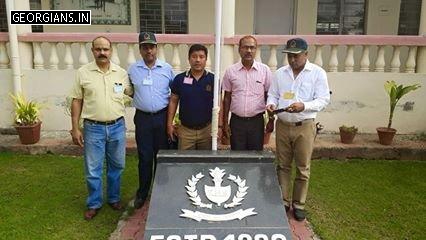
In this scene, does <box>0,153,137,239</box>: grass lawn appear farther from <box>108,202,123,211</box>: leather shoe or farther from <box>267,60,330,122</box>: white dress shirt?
<box>267,60,330,122</box>: white dress shirt

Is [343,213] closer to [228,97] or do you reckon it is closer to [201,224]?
[228,97]

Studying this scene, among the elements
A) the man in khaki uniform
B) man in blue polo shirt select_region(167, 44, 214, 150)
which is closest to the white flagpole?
man in blue polo shirt select_region(167, 44, 214, 150)

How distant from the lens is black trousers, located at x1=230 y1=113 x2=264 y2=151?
12.9 ft

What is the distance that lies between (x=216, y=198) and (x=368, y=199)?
7.31ft

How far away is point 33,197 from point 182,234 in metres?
2.36

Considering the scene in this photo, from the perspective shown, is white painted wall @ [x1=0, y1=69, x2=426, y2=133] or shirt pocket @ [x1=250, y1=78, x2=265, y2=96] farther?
white painted wall @ [x1=0, y1=69, x2=426, y2=133]

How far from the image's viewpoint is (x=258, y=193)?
3.19 meters

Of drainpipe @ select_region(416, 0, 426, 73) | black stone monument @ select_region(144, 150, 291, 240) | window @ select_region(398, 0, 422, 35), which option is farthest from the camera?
→ window @ select_region(398, 0, 422, 35)

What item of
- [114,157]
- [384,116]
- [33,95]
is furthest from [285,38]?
[33,95]

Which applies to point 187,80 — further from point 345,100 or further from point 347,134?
point 345,100

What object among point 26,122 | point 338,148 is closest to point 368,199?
point 338,148

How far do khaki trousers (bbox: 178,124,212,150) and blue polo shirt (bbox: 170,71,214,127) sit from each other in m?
0.08

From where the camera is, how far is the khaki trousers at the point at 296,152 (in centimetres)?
381

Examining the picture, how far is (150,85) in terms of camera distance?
3822 millimetres
